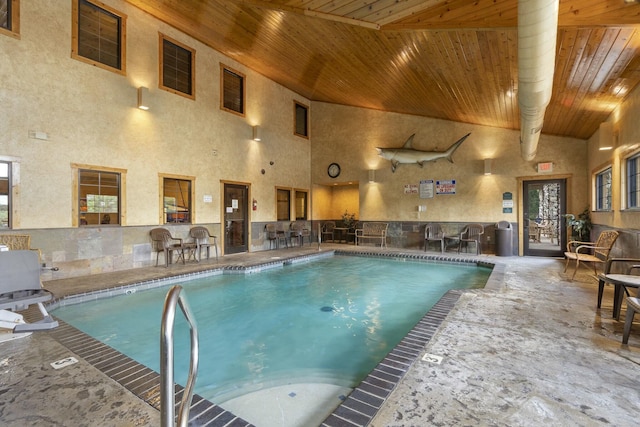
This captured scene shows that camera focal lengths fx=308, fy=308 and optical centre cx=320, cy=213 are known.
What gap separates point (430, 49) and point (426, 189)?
497cm

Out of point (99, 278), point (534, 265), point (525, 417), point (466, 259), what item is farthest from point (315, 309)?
point (534, 265)

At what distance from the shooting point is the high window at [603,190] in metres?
5.62

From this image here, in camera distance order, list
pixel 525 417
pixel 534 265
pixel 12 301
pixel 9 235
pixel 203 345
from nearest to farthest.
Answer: pixel 525 417, pixel 12 301, pixel 203 345, pixel 9 235, pixel 534 265

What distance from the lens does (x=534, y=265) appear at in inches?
241

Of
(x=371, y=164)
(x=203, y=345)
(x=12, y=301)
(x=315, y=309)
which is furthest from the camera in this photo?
(x=371, y=164)

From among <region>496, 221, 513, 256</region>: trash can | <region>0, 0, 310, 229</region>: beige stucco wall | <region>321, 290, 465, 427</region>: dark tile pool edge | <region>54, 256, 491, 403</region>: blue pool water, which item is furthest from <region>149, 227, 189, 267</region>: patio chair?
<region>496, 221, 513, 256</region>: trash can

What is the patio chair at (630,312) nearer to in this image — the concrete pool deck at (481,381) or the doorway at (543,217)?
the concrete pool deck at (481,381)

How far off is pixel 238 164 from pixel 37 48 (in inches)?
170

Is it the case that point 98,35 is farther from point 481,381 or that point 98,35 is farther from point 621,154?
point 621,154

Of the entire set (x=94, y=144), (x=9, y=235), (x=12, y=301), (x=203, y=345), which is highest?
(x=94, y=144)

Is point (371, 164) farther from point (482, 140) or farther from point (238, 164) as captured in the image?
point (238, 164)

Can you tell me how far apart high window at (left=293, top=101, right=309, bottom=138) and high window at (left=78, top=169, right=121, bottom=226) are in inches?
227

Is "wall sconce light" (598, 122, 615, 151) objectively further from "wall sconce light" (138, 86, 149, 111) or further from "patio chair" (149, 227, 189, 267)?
"wall sconce light" (138, 86, 149, 111)

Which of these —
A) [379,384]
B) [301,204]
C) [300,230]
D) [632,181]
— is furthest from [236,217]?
[632,181]
